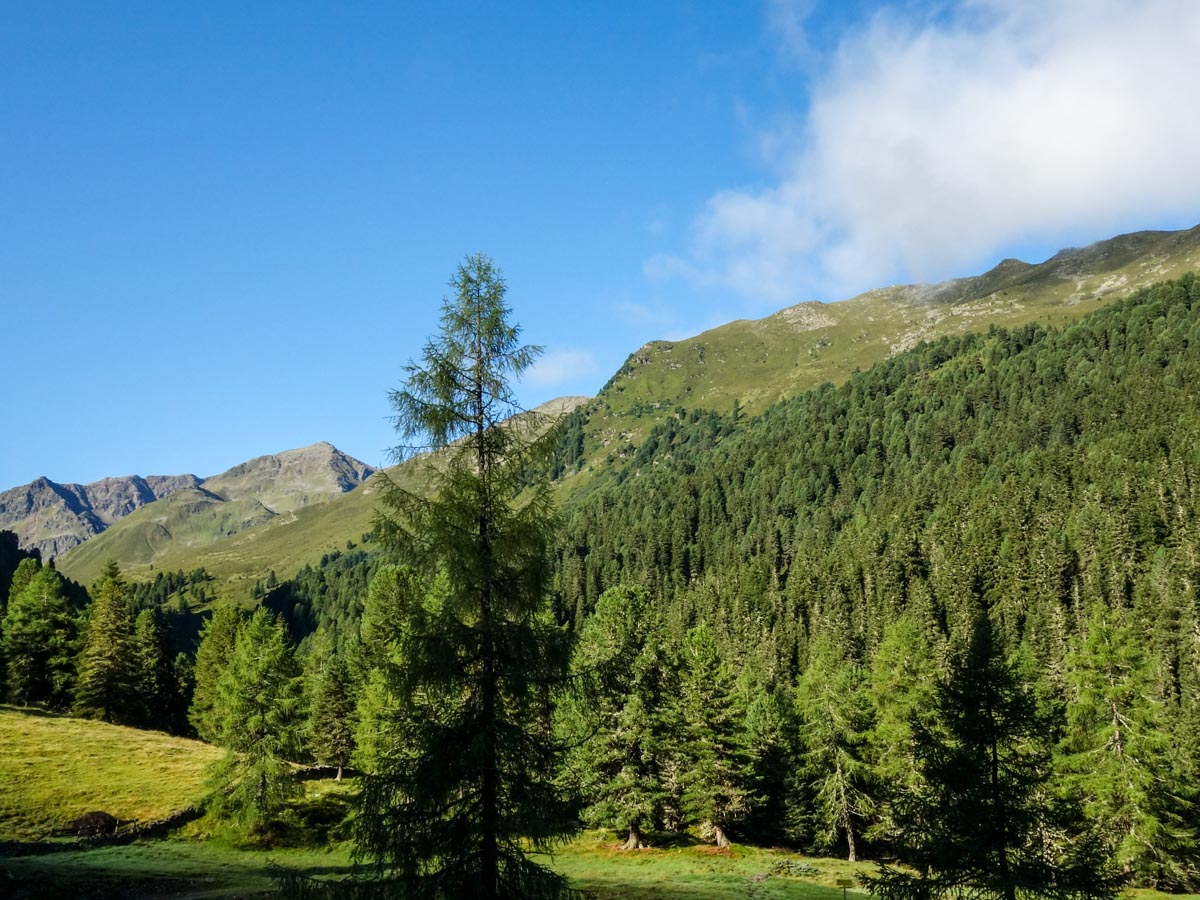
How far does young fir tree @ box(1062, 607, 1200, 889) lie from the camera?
39.3 meters

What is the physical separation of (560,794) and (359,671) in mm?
54723

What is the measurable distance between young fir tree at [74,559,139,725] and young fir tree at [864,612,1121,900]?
7524cm

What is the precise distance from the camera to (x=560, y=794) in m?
16.1

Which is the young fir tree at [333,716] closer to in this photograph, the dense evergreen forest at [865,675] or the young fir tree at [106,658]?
the dense evergreen forest at [865,675]

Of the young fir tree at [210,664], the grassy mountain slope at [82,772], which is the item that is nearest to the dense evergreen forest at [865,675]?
the young fir tree at [210,664]

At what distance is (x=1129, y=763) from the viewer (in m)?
39.8

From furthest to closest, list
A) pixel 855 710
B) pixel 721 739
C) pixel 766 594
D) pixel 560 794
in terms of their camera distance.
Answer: pixel 766 594 → pixel 855 710 → pixel 721 739 → pixel 560 794

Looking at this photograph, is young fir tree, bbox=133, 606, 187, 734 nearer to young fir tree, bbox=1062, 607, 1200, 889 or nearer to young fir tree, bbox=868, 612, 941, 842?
young fir tree, bbox=868, 612, 941, 842

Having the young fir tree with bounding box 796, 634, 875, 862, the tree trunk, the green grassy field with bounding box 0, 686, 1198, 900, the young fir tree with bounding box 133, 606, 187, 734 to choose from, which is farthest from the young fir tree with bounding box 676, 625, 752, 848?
the young fir tree with bounding box 133, 606, 187, 734

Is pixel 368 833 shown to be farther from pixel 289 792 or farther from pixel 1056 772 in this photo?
pixel 1056 772

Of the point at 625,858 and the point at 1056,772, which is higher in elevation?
the point at 1056,772

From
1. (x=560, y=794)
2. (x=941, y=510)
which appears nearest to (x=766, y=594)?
(x=941, y=510)

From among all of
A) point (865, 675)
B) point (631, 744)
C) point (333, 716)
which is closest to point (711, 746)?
point (631, 744)

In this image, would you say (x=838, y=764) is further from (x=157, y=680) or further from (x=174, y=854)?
(x=157, y=680)
